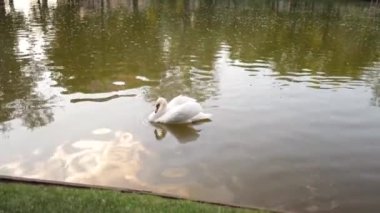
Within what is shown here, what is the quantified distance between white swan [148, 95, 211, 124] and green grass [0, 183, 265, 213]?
560cm

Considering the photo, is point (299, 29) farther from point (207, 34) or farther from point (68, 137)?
point (68, 137)

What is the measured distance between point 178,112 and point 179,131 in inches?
23.1

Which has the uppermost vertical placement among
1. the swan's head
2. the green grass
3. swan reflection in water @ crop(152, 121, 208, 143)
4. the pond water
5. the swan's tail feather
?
the green grass

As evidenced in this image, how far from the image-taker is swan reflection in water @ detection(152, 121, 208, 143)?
13520 mm

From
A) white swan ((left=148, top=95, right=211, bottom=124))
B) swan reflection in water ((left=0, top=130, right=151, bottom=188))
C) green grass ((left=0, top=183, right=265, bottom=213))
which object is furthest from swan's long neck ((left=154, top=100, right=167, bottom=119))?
green grass ((left=0, top=183, right=265, bottom=213))

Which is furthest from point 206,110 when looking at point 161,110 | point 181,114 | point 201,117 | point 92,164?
point 92,164

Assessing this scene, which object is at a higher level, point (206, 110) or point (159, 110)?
point (159, 110)

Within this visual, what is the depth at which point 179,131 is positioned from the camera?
14.1m

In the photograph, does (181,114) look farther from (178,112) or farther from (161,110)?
(161,110)

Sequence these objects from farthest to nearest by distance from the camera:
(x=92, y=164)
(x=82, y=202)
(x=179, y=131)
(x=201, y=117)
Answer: (x=201, y=117) → (x=179, y=131) → (x=92, y=164) → (x=82, y=202)

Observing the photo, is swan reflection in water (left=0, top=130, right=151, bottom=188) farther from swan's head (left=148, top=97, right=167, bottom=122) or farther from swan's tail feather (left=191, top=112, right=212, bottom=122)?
swan's tail feather (left=191, top=112, right=212, bottom=122)

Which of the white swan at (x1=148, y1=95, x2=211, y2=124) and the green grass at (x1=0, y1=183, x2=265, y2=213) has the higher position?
the green grass at (x1=0, y1=183, x2=265, y2=213)

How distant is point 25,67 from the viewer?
66.9 ft

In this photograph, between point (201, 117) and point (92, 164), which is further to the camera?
point (201, 117)
